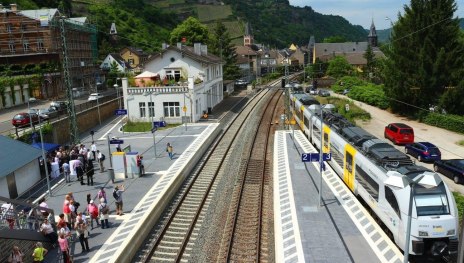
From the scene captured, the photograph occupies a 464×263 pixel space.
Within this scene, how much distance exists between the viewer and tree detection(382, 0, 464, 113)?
42.5 meters

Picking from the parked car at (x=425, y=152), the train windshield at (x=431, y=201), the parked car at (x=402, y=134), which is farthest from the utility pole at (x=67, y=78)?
the parked car at (x=402, y=134)

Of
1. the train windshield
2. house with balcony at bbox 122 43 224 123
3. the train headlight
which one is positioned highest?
house with balcony at bbox 122 43 224 123

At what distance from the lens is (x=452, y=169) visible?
982 inches

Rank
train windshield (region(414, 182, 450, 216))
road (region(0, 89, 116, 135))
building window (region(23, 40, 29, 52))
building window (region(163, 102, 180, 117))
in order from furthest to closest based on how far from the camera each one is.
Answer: building window (region(23, 40, 29, 52)) < building window (region(163, 102, 180, 117)) < road (region(0, 89, 116, 135)) < train windshield (region(414, 182, 450, 216))

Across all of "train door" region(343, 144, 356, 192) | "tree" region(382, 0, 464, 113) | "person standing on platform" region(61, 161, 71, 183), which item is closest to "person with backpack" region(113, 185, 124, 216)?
"person standing on platform" region(61, 161, 71, 183)

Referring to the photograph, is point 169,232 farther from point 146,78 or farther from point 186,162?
point 146,78

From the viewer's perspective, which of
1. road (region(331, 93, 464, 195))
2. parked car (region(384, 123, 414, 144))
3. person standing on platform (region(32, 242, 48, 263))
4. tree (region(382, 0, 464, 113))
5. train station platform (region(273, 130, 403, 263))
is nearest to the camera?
person standing on platform (region(32, 242, 48, 263))

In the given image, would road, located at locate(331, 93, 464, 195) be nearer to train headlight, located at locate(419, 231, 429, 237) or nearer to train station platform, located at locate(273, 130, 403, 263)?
train station platform, located at locate(273, 130, 403, 263)

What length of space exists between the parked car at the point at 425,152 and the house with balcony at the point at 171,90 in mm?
21184

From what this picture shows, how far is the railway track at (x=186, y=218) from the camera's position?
16656mm

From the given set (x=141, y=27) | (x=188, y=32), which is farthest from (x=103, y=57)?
(x=141, y=27)

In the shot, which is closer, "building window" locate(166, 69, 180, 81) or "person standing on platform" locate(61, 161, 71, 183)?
"person standing on platform" locate(61, 161, 71, 183)

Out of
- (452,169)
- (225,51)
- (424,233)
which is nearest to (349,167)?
(452,169)

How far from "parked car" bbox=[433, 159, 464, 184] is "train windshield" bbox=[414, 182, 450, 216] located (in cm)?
1090
